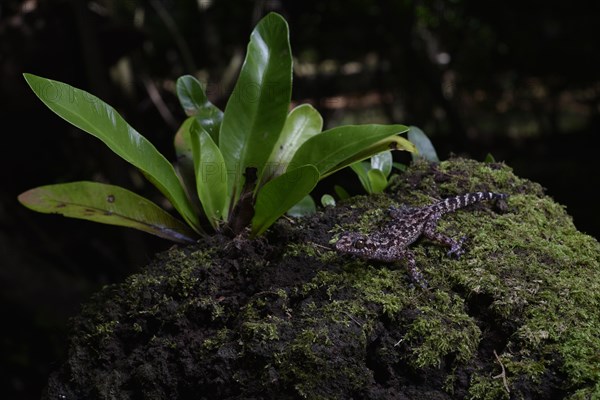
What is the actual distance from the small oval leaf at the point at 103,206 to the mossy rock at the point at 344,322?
0.15 metres

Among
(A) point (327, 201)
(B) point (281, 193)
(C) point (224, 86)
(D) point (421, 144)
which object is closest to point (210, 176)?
(B) point (281, 193)

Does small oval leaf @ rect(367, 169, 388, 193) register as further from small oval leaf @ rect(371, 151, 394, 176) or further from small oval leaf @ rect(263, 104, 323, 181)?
small oval leaf @ rect(263, 104, 323, 181)

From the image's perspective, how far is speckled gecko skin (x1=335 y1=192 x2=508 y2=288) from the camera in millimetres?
2209

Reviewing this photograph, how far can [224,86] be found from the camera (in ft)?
19.6

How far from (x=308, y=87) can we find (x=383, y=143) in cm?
487

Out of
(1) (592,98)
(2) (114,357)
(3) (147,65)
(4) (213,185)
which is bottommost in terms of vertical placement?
(2) (114,357)

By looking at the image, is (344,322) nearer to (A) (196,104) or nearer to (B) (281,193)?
(B) (281,193)

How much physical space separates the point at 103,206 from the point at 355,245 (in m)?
0.97

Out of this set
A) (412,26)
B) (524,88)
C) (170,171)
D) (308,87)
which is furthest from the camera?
(524,88)

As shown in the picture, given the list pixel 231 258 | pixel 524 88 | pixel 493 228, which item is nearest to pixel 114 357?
pixel 231 258

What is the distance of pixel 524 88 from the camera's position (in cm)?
780

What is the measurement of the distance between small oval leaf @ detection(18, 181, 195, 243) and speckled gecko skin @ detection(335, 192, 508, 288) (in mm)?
716

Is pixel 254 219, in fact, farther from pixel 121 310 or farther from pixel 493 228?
pixel 493 228

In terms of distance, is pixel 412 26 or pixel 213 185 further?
pixel 412 26
